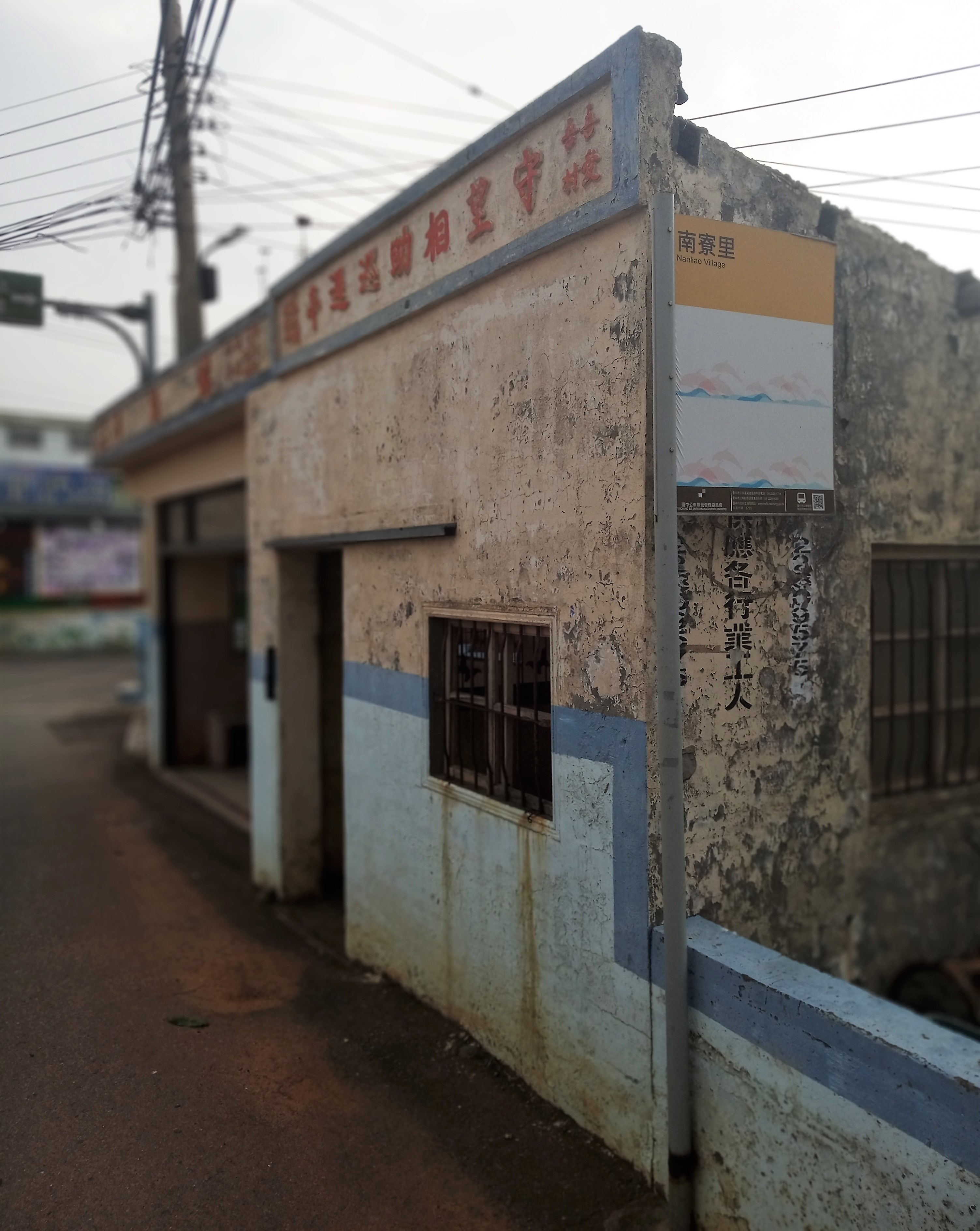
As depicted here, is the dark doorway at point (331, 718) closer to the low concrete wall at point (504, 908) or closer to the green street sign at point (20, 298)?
the low concrete wall at point (504, 908)

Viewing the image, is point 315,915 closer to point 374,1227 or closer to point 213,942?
point 213,942

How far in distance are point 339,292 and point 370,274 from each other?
468mm

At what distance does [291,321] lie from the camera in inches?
269

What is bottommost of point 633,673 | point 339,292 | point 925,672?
point 925,672

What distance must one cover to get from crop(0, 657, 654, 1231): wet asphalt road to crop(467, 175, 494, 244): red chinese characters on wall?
13.4 feet

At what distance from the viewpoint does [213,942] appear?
639 cm

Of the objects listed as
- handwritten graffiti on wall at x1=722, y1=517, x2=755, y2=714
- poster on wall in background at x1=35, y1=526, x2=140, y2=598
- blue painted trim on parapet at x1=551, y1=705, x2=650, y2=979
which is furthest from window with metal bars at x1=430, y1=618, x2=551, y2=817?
poster on wall in background at x1=35, y1=526, x2=140, y2=598

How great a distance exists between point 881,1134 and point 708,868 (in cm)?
119

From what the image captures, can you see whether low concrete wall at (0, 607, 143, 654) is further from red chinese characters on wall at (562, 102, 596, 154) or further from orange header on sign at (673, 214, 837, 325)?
orange header on sign at (673, 214, 837, 325)

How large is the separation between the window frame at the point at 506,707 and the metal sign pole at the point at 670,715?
70cm

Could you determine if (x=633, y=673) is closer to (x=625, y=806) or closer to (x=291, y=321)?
(x=625, y=806)

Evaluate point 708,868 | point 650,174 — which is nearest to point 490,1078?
point 708,868

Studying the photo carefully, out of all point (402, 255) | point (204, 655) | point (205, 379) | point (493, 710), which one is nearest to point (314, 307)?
point (402, 255)

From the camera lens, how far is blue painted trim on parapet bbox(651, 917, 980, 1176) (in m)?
2.74
